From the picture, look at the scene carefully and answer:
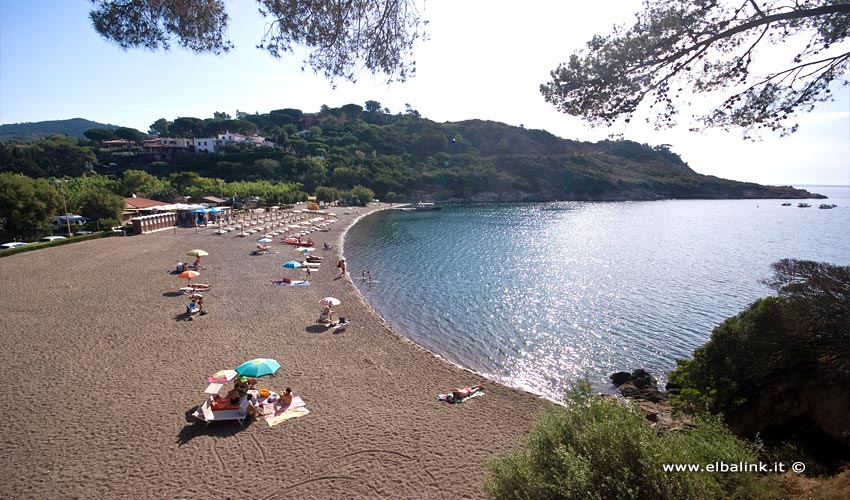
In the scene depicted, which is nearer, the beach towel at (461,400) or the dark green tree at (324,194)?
the beach towel at (461,400)

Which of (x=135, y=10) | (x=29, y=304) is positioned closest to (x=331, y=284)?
(x=29, y=304)

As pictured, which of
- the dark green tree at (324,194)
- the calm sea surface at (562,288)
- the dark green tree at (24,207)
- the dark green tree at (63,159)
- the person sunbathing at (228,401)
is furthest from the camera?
the dark green tree at (324,194)

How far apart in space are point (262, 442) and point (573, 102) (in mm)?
9160

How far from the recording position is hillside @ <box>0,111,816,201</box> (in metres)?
85.6

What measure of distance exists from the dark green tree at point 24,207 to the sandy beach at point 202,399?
42.8 ft

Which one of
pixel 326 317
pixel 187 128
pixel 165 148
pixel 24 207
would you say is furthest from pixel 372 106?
pixel 326 317

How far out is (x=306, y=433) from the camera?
28.6 ft

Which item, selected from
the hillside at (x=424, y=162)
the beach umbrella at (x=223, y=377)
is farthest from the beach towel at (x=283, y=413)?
the hillside at (x=424, y=162)

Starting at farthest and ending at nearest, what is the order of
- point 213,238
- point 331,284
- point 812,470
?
point 213,238 → point 331,284 → point 812,470

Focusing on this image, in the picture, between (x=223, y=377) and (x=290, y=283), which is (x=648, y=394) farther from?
(x=290, y=283)

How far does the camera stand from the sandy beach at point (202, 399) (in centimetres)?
724

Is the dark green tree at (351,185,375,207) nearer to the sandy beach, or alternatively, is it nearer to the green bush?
the sandy beach

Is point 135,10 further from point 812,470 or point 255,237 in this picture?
point 255,237

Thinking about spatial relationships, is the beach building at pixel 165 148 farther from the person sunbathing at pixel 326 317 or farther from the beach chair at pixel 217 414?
the beach chair at pixel 217 414
